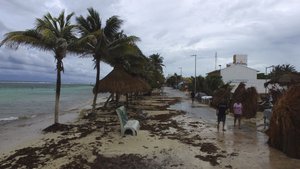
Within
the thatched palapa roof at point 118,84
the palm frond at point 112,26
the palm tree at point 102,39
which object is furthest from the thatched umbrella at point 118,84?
the palm frond at point 112,26

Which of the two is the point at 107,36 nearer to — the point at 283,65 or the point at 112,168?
the point at 112,168

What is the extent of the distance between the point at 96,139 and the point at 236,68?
55.3 metres

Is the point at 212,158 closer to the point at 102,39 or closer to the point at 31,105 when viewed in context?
the point at 102,39

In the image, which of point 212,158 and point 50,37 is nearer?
point 212,158

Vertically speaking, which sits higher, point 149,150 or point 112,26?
point 112,26

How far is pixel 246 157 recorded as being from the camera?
10.6m

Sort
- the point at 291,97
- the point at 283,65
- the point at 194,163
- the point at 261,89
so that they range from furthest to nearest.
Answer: the point at 261,89, the point at 283,65, the point at 291,97, the point at 194,163

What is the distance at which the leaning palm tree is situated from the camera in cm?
1538

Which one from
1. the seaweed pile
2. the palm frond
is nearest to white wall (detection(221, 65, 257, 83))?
the palm frond

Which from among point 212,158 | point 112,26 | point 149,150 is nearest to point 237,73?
point 112,26

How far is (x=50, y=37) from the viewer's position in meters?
15.7

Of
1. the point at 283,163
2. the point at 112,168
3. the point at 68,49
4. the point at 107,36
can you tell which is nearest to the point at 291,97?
the point at 283,163

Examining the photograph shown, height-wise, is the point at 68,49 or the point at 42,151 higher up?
the point at 68,49

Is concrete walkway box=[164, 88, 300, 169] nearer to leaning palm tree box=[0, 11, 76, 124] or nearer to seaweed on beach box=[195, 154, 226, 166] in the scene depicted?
seaweed on beach box=[195, 154, 226, 166]
